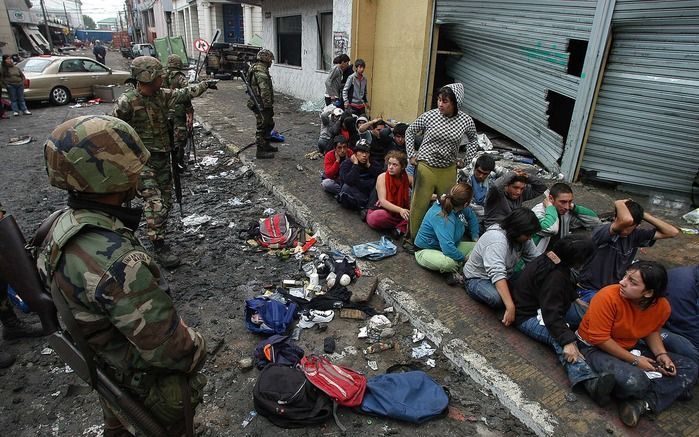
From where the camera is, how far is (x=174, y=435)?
182 cm

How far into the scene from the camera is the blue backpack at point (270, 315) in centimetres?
331

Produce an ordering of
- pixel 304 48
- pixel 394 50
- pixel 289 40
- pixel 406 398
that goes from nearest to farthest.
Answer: pixel 406 398, pixel 394 50, pixel 304 48, pixel 289 40

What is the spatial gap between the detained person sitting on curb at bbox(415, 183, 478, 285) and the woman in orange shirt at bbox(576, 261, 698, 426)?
132cm

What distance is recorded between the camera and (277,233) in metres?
4.93

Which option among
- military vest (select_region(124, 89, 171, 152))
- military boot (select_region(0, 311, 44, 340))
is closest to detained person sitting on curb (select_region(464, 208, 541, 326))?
military vest (select_region(124, 89, 171, 152))

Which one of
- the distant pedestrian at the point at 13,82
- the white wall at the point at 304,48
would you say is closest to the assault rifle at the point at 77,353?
the white wall at the point at 304,48

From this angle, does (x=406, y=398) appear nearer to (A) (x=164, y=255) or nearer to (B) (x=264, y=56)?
(A) (x=164, y=255)

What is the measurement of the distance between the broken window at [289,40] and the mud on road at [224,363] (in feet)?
33.3

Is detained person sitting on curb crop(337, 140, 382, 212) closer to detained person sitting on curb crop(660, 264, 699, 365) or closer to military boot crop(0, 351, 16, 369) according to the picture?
detained person sitting on curb crop(660, 264, 699, 365)

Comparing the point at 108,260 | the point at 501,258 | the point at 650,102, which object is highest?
the point at 650,102

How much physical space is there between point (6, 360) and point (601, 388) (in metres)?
4.14

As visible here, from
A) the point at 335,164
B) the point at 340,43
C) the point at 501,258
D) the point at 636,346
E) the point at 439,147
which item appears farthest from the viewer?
the point at 340,43

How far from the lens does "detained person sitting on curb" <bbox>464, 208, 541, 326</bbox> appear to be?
3268 millimetres

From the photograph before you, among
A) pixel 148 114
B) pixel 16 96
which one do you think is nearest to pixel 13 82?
pixel 16 96
